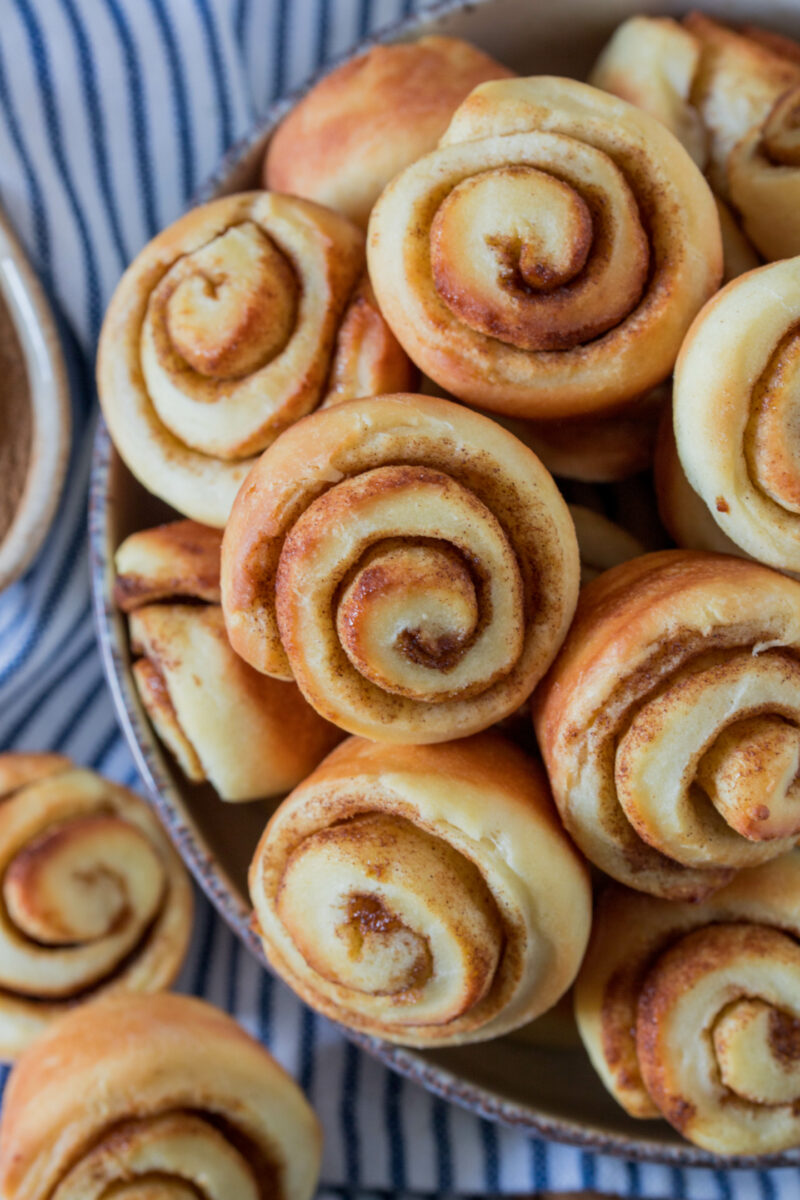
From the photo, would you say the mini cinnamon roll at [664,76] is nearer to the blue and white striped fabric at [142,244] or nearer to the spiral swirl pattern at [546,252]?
the spiral swirl pattern at [546,252]

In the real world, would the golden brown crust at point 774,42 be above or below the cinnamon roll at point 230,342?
above

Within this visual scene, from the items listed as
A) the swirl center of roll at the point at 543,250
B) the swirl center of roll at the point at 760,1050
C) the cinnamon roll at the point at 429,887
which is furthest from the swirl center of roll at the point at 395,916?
the swirl center of roll at the point at 543,250

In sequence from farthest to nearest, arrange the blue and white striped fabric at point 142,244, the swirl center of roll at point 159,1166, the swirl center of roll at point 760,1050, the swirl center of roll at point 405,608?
the blue and white striped fabric at point 142,244 < the swirl center of roll at point 159,1166 < the swirl center of roll at point 760,1050 < the swirl center of roll at point 405,608

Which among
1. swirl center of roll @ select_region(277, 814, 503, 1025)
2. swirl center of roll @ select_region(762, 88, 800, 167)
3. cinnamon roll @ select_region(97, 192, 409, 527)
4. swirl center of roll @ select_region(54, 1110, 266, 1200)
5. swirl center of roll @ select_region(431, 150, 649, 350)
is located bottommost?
swirl center of roll @ select_region(54, 1110, 266, 1200)

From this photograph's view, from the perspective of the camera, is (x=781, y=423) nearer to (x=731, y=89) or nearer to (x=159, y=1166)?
(x=731, y=89)

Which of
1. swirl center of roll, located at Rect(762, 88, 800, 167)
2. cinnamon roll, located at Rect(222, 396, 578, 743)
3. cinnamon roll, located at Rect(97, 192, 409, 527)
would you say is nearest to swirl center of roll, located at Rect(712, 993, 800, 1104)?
cinnamon roll, located at Rect(222, 396, 578, 743)

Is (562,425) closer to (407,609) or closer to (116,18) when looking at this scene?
(407,609)

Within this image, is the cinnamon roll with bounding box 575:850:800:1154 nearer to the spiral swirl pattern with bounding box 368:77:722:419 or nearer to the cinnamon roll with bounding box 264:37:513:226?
the spiral swirl pattern with bounding box 368:77:722:419
